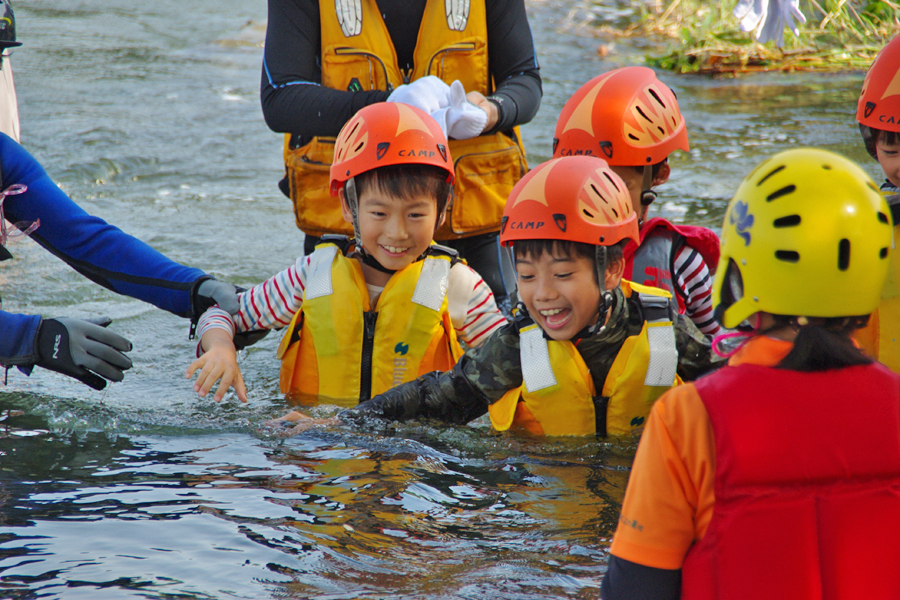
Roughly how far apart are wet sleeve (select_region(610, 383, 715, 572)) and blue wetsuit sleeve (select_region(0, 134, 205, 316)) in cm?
286

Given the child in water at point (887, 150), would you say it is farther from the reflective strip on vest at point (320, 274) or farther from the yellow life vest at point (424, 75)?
the reflective strip on vest at point (320, 274)

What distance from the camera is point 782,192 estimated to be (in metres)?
1.78

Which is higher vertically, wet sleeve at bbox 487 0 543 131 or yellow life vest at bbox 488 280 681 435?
wet sleeve at bbox 487 0 543 131

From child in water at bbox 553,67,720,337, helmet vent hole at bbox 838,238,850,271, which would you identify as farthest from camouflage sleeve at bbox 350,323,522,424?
helmet vent hole at bbox 838,238,850,271

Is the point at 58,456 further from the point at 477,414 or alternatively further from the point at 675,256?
the point at 675,256

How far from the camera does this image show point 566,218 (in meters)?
3.21

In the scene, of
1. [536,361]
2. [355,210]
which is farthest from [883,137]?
[355,210]

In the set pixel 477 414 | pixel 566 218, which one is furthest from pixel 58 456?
pixel 566 218

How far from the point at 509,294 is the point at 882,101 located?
2121 millimetres

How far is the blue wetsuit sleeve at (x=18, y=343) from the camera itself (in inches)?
142

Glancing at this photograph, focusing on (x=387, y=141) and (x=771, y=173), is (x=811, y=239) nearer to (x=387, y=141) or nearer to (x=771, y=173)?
(x=771, y=173)

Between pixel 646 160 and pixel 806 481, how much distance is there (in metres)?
2.56

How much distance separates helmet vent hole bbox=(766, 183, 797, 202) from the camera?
1775 millimetres

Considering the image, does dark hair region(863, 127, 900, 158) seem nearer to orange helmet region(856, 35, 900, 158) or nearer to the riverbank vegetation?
orange helmet region(856, 35, 900, 158)
